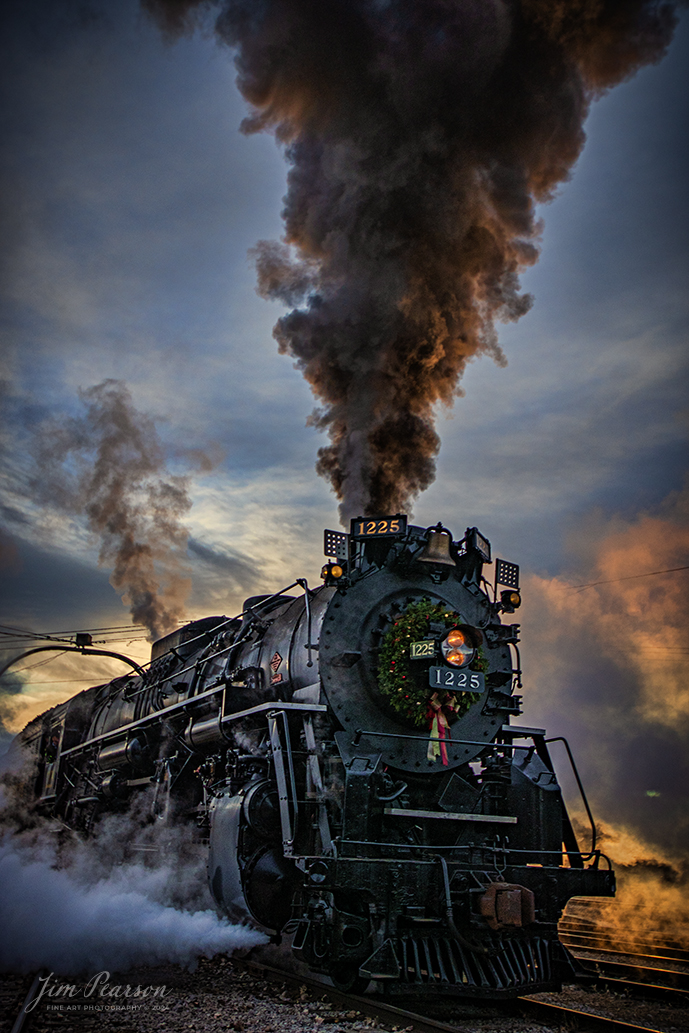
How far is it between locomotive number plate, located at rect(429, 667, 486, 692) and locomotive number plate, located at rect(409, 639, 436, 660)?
14 cm

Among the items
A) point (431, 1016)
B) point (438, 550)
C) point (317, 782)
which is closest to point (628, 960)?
point (431, 1016)

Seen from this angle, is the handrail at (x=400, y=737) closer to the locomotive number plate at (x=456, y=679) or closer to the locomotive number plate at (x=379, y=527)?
the locomotive number plate at (x=456, y=679)

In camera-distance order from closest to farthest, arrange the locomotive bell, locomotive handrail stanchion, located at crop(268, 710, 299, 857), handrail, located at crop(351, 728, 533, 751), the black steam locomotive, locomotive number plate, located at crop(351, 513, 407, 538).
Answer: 1. the black steam locomotive
2. locomotive handrail stanchion, located at crop(268, 710, 299, 857)
3. handrail, located at crop(351, 728, 533, 751)
4. locomotive number plate, located at crop(351, 513, 407, 538)
5. the locomotive bell

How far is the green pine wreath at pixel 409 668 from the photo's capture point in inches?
264

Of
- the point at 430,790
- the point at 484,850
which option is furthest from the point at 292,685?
the point at 484,850

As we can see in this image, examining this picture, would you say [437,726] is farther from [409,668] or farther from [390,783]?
[390,783]

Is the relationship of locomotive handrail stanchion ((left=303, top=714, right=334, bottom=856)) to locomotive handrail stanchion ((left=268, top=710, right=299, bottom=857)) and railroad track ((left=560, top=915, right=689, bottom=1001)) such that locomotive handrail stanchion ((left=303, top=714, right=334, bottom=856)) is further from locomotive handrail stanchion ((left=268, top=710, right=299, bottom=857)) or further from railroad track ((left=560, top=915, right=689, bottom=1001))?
railroad track ((left=560, top=915, right=689, bottom=1001))

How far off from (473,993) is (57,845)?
7548 mm

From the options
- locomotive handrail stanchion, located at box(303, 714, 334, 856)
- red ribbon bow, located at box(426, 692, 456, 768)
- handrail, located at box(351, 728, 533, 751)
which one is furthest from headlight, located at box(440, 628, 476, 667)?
locomotive handrail stanchion, located at box(303, 714, 334, 856)

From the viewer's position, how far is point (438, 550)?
24.4 ft

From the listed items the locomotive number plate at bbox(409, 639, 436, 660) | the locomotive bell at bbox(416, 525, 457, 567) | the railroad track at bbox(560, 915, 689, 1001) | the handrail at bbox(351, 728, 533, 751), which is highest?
the locomotive bell at bbox(416, 525, 457, 567)

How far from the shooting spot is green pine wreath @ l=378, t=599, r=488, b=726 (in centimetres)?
671

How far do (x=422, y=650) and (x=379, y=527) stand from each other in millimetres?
1207
